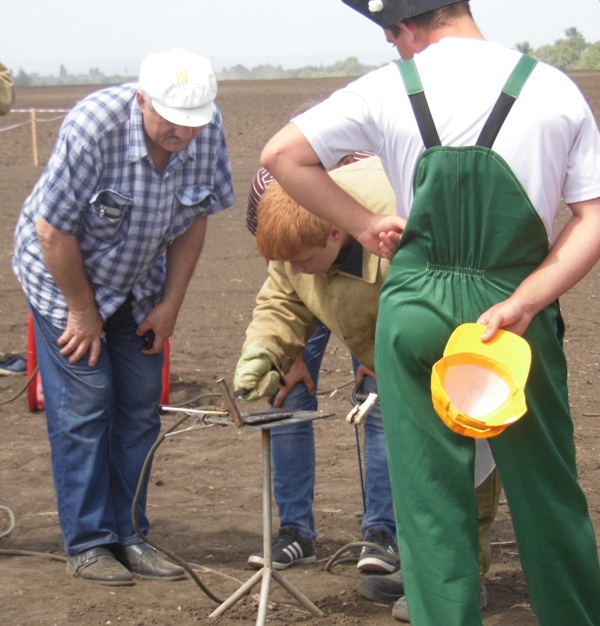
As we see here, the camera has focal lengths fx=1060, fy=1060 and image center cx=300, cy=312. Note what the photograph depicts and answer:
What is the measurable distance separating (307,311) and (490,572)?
3.98ft

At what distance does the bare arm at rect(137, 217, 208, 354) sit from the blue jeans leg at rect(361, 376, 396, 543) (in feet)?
2.50

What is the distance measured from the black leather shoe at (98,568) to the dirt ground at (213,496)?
37 millimetres

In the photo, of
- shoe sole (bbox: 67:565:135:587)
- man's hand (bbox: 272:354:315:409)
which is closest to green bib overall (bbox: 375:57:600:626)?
man's hand (bbox: 272:354:315:409)

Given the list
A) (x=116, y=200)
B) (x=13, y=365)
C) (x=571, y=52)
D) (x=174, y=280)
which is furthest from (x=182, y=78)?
(x=571, y=52)

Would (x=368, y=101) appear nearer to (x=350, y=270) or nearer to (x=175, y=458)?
(x=350, y=270)

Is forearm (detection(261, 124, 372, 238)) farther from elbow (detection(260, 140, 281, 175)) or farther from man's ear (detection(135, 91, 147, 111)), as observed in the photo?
man's ear (detection(135, 91, 147, 111))

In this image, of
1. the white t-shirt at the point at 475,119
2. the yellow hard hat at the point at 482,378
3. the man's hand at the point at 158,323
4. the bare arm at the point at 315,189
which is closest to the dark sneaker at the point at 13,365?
the man's hand at the point at 158,323

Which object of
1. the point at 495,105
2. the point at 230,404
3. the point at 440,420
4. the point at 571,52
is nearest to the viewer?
the point at 495,105

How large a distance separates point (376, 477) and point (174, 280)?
1039 mm

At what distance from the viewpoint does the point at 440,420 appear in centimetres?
259

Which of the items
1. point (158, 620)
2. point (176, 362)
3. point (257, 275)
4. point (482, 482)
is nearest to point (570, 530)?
point (482, 482)

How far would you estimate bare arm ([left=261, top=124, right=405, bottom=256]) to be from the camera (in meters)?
2.58

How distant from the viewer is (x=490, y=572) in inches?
155

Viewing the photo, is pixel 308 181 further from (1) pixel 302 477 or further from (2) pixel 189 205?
(1) pixel 302 477
